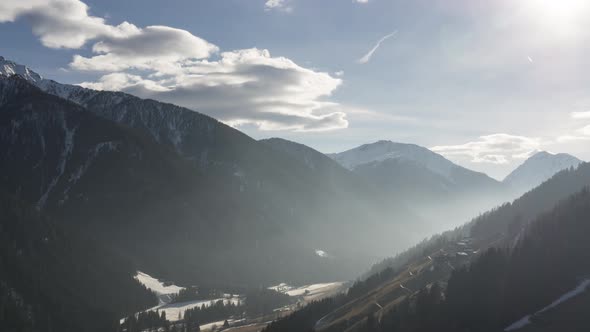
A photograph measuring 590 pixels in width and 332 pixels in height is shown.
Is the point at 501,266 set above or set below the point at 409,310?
above

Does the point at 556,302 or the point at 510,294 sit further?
the point at 510,294

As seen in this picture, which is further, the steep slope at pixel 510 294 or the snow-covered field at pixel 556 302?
the steep slope at pixel 510 294

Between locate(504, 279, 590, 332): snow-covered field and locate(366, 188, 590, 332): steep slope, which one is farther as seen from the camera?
locate(366, 188, 590, 332): steep slope

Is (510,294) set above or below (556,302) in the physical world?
above

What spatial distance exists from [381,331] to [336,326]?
34.8 meters

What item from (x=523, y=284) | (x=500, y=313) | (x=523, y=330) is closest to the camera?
(x=523, y=330)

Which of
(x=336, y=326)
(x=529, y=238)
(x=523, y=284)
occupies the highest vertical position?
(x=529, y=238)

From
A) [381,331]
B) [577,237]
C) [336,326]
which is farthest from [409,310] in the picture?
[577,237]

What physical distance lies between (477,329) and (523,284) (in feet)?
94.2

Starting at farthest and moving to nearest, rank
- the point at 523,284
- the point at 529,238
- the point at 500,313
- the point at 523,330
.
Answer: the point at 529,238 < the point at 523,284 < the point at 500,313 < the point at 523,330

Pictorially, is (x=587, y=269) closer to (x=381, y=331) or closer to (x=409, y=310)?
(x=409, y=310)

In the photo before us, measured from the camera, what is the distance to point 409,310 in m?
168

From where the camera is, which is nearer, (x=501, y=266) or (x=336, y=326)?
(x=501, y=266)

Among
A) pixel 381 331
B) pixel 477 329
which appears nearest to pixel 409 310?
pixel 381 331
